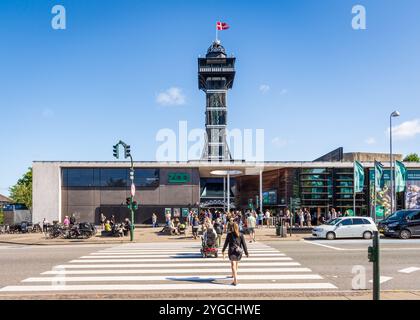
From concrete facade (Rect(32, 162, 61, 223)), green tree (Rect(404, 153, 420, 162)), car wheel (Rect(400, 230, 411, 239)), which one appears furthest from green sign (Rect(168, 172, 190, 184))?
green tree (Rect(404, 153, 420, 162))

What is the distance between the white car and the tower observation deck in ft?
201

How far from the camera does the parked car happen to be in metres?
22.6

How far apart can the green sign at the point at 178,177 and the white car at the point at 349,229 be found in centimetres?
1742

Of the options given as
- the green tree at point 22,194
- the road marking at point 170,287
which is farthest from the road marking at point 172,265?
the green tree at point 22,194

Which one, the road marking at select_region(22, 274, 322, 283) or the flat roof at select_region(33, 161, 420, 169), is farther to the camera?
the flat roof at select_region(33, 161, 420, 169)

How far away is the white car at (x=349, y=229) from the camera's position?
2259 cm

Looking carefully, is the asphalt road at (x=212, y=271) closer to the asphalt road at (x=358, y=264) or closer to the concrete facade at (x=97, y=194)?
the asphalt road at (x=358, y=264)

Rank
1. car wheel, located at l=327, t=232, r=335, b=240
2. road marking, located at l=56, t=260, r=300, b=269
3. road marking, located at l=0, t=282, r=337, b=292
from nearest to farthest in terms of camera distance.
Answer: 1. road marking, located at l=0, t=282, r=337, b=292
2. road marking, located at l=56, t=260, r=300, b=269
3. car wheel, located at l=327, t=232, r=335, b=240

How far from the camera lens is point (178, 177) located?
37.5 m

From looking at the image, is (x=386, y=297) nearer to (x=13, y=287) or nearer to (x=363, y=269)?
(x=363, y=269)

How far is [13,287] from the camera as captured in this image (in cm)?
1012

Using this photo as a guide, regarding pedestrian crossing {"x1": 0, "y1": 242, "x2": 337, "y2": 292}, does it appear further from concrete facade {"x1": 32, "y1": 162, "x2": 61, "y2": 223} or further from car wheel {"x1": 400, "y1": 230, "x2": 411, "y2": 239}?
concrete facade {"x1": 32, "y1": 162, "x2": 61, "y2": 223}
